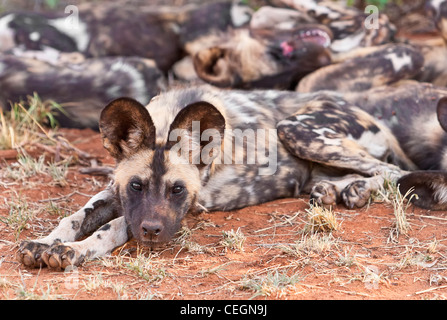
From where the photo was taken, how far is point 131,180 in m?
2.71

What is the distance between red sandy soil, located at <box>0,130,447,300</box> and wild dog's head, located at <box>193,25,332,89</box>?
5.36 feet

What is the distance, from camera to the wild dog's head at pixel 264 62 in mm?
4777

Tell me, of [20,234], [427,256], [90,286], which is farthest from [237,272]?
[20,234]

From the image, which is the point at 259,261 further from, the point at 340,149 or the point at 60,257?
the point at 340,149

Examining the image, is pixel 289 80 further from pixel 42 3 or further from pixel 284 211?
pixel 42 3

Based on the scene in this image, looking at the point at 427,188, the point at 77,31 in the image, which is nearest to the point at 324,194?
the point at 427,188

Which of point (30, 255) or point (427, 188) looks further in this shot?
point (427, 188)

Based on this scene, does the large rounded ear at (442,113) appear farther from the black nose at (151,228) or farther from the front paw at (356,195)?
the black nose at (151,228)

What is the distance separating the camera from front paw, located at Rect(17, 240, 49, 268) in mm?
2475

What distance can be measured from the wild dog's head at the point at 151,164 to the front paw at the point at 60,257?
0.25 meters

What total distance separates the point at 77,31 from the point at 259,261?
10.8 ft

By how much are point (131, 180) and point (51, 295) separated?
0.70 metres

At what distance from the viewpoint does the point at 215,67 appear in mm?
4840

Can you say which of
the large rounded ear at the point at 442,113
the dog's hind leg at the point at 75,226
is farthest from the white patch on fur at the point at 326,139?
the dog's hind leg at the point at 75,226
